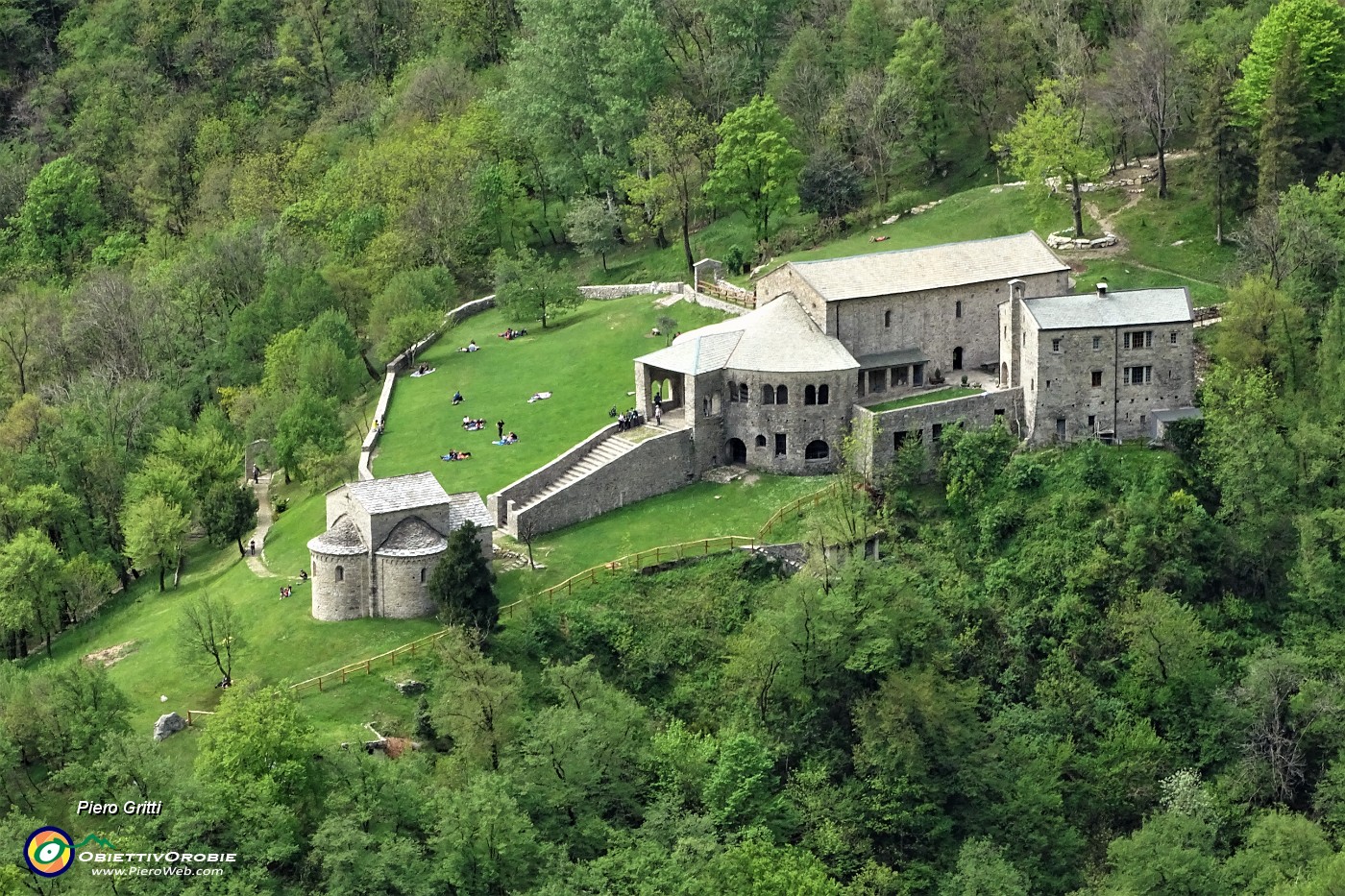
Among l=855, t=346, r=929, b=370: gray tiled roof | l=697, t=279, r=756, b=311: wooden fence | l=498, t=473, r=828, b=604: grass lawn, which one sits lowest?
l=498, t=473, r=828, b=604: grass lawn

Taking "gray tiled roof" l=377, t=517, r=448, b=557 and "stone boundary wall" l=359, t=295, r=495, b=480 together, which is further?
"stone boundary wall" l=359, t=295, r=495, b=480

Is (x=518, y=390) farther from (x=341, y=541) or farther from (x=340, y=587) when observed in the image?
(x=340, y=587)

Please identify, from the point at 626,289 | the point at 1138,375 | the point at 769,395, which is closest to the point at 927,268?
the point at 769,395

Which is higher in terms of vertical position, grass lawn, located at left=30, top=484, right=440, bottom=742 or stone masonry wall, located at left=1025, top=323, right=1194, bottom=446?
stone masonry wall, located at left=1025, top=323, right=1194, bottom=446

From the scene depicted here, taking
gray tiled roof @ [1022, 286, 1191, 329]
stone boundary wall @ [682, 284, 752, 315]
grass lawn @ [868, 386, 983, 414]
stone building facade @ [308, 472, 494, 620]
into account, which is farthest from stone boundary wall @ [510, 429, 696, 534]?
gray tiled roof @ [1022, 286, 1191, 329]

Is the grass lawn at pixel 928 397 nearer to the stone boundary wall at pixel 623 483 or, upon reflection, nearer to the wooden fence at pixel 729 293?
the stone boundary wall at pixel 623 483

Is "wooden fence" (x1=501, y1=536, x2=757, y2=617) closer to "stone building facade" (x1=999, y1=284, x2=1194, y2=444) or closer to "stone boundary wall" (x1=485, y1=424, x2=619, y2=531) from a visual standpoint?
"stone boundary wall" (x1=485, y1=424, x2=619, y2=531)

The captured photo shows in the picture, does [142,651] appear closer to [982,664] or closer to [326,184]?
[982,664]
